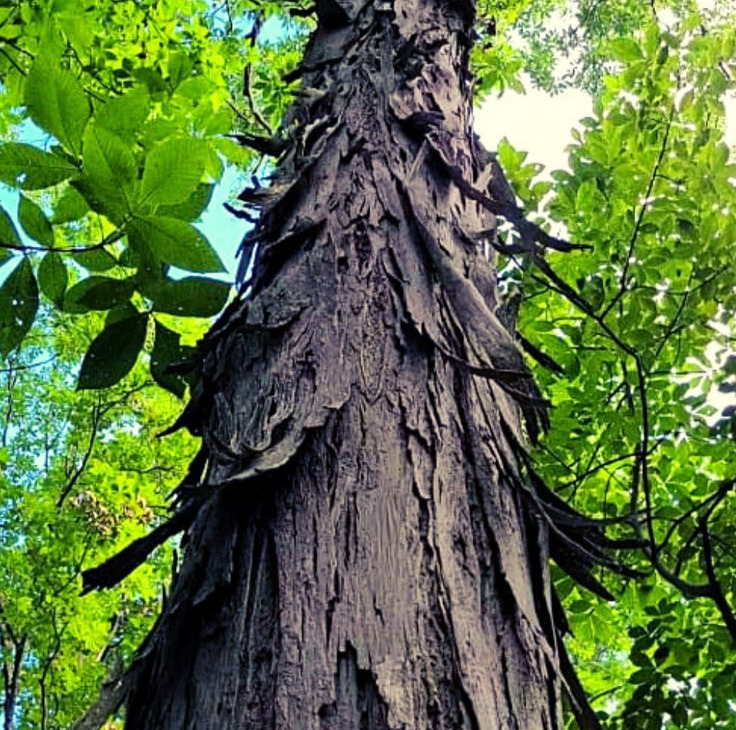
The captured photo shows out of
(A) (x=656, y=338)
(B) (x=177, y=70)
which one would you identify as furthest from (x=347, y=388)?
(A) (x=656, y=338)

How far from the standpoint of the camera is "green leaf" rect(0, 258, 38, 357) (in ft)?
3.46

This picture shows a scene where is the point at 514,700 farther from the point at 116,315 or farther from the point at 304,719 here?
the point at 116,315

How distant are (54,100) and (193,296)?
0.27m

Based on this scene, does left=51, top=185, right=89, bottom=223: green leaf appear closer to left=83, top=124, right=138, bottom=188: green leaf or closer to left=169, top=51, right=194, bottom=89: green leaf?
left=83, top=124, right=138, bottom=188: green leaf

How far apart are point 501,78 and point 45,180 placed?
3.49 m

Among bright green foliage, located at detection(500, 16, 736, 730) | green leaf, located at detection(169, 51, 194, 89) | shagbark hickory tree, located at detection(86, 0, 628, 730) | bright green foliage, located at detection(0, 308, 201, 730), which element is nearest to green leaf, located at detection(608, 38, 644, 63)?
bright green foliage, located at detection(500, 16, 736, 730)

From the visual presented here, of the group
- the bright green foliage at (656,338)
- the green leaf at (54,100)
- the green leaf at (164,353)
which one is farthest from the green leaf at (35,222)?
the bright green foliage at (656,338)

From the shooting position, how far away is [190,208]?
3.18 ft

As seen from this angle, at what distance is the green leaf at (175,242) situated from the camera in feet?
3.04

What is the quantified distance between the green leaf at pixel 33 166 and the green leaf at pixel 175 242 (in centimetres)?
13

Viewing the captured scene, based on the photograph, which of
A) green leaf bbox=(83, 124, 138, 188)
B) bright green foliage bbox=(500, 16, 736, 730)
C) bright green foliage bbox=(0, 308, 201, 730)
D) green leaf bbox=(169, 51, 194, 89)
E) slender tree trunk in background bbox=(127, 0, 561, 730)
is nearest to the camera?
slender tree trunk in background bbox=(127, 0, 561, 730)

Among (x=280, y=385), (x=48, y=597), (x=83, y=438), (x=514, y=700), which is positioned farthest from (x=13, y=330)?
(x=83, y=438)

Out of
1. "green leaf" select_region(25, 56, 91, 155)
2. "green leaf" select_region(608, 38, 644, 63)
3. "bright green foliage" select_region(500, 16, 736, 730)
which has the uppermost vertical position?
"green leaf" select_region(608, 38, 644, 63)

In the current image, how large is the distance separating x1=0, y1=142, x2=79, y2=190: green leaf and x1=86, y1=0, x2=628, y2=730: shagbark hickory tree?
0.28 meters
